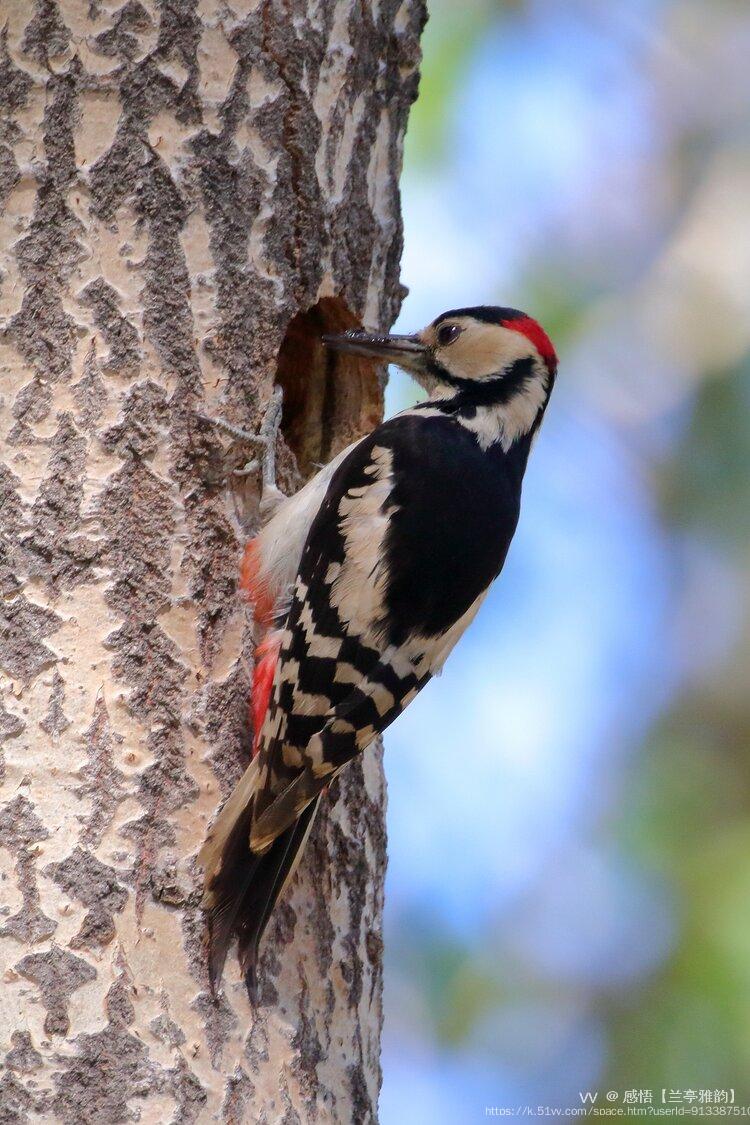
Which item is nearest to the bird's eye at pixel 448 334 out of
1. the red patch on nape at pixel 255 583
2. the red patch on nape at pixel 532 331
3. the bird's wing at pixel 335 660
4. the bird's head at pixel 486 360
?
the bird's head at pixel 486 360

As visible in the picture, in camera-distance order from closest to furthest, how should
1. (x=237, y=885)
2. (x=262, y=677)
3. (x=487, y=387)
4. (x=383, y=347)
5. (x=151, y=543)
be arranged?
(x=237, y=885), (x=151, y=543), (x=262, y=677), (x=383, y=347), (x=487, y=387)

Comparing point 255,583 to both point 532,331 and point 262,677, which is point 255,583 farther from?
point 532,331

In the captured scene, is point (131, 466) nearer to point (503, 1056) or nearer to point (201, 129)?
point (201, 129)

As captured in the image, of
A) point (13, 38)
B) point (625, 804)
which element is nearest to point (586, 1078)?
point (625, 804)

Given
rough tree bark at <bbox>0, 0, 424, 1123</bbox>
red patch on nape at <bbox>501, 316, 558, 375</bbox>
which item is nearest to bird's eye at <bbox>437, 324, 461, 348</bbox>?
red patch on nape at <bbox>501, 316, 558, 375</bbox>

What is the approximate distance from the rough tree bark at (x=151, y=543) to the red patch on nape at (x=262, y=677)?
3 centimetres

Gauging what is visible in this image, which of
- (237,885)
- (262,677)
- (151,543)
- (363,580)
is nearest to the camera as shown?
(237,885)

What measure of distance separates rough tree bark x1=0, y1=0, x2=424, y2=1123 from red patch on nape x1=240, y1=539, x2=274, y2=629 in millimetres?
36

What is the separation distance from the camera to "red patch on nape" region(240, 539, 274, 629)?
8.48 feet

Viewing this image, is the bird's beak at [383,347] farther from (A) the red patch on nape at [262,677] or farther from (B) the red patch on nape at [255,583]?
(A) the red patch on nape at [262,677]

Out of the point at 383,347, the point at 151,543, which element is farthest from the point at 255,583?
the point at 383,347

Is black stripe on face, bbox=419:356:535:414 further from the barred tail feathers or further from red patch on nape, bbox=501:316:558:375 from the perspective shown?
the barred tail feathers

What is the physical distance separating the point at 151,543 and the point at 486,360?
1123 millimetres

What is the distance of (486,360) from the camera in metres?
3.20
